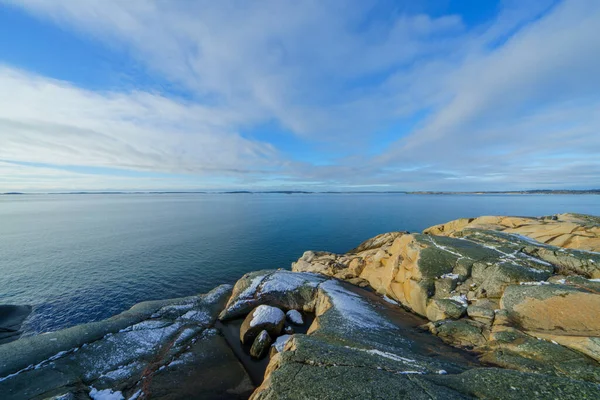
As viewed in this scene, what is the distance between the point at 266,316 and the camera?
69.4 feet

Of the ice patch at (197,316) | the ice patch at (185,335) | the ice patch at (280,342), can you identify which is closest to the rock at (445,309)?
the ice patch at (280,342)

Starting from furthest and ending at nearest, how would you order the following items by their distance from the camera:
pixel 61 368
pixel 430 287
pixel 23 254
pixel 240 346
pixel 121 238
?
pixel 121 238, pixel 23 254, pixel 430 287, pixel 240 346, pixel 61 368

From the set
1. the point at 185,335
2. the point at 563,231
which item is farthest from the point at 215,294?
the point at 563,231

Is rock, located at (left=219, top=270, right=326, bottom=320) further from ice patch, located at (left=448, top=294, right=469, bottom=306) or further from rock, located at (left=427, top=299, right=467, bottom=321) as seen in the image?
ice patch, located at (left=448, top=294, right=469, bottom=306)

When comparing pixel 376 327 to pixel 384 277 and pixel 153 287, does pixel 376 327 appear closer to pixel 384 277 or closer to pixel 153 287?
pixel 384 277

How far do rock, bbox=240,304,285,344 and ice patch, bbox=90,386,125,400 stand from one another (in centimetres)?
906

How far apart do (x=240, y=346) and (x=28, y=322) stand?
87.2 ft

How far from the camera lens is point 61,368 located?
1527cm

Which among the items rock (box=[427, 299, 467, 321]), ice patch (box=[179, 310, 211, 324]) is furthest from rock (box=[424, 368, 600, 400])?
ice patch (box=[179, 310, 211, 324])

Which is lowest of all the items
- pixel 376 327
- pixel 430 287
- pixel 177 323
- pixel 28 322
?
pixel 28 322

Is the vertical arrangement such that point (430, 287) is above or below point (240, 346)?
above

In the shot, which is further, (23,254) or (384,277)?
(23,254)

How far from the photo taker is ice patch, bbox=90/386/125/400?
13.7 metres

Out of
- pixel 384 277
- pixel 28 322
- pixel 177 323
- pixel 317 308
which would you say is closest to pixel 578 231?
pixel 384 277
